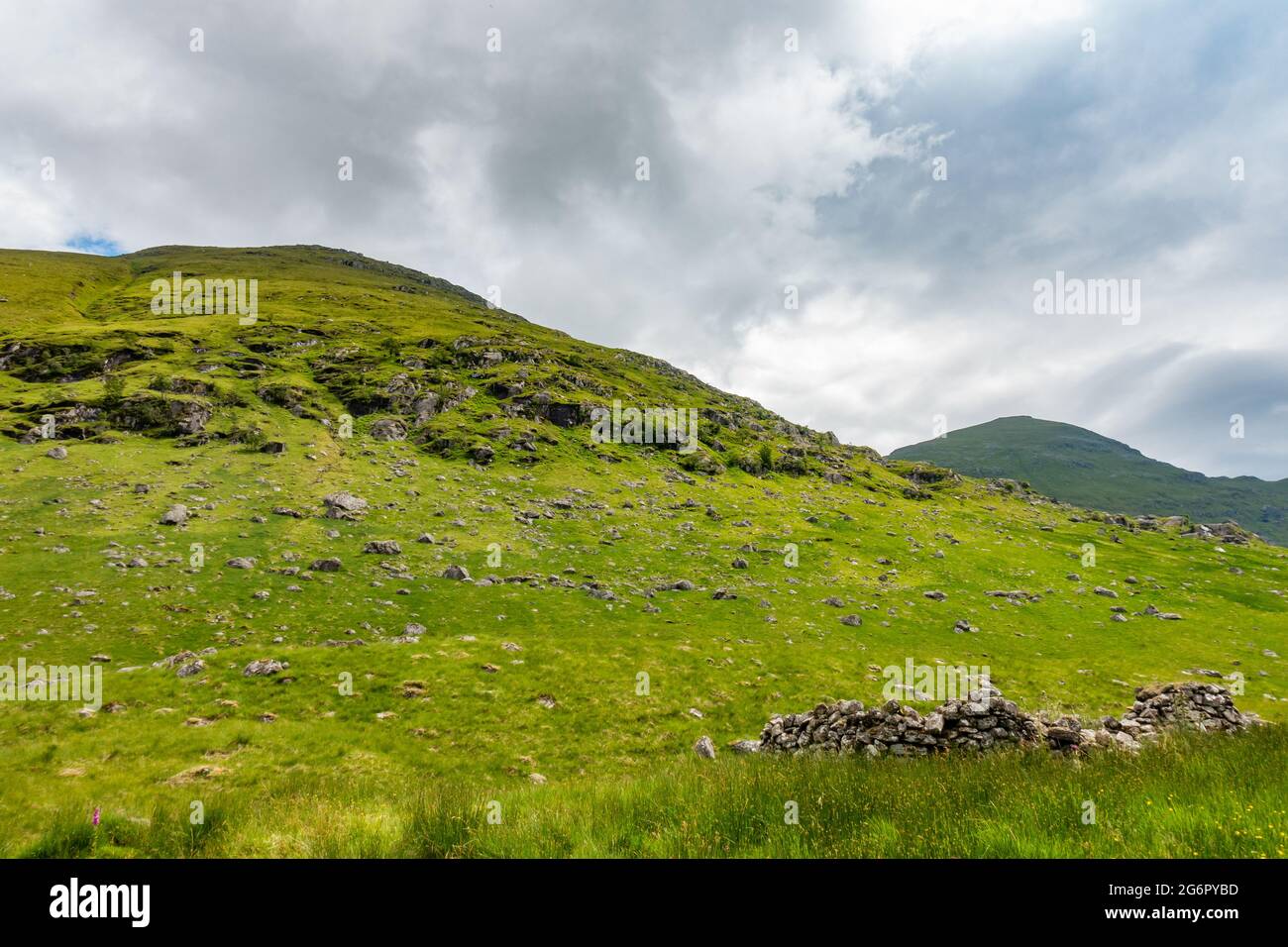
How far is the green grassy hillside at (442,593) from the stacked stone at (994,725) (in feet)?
14.5

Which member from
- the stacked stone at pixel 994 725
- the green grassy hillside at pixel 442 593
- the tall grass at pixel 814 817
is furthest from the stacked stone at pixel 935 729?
the green grassy hillside at pixel 442 593

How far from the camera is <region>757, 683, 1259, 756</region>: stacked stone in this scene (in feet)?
38.3

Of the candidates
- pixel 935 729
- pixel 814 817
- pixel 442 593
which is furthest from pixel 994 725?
pixel 442 593

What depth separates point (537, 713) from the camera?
67.3 ft

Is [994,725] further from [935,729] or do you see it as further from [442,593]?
[442,593]

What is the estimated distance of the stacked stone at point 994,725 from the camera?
11.7 metres

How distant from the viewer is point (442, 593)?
33219 millimetres

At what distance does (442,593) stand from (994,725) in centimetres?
3067

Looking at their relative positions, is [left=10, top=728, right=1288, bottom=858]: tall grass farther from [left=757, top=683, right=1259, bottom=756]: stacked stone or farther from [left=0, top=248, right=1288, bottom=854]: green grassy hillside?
[left=757, top=683, right=1259, bottom=756]: stacked stone

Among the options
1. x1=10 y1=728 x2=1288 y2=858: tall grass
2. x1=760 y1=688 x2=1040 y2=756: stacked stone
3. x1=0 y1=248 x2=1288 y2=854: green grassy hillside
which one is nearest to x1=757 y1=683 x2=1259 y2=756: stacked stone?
x1=760 y1=688 x2=1040 y2=756: stacked stone

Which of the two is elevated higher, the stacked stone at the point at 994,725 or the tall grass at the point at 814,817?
the tall grass at the point at 814,817

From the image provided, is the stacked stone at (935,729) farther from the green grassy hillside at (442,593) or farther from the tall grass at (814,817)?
the green grassy hillside at (442,593)

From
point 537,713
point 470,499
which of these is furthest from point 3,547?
point 537,713
